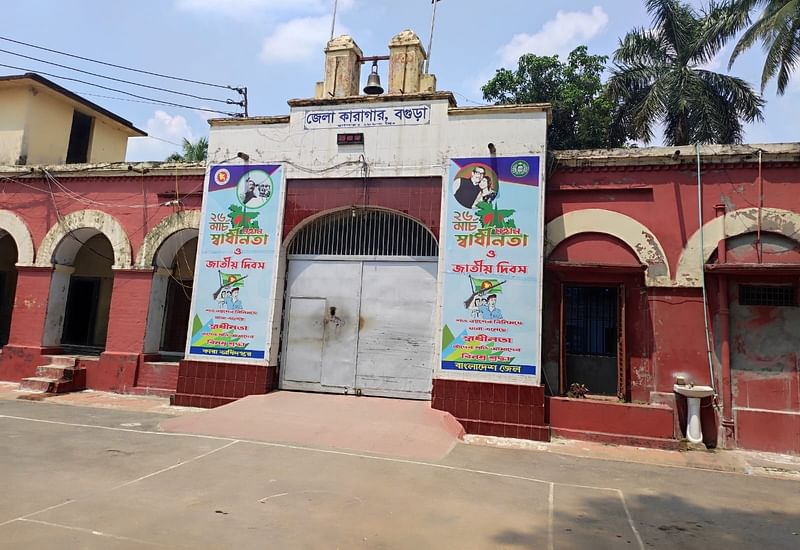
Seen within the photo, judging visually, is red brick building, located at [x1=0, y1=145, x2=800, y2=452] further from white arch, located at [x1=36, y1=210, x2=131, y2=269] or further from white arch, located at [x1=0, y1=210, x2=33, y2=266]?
white arch, located at [x1=0, y1=210, x2=33, y2=266]

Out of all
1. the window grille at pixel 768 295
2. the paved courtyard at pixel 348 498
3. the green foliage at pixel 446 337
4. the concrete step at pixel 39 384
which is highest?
the window grille at pixel 768 295

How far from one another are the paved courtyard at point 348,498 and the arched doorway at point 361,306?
216 cm

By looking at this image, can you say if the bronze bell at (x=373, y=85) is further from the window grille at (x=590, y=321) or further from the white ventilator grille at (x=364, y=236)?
the window grille at (x=590, y=321)

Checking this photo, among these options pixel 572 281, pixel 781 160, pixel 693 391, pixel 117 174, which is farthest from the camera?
pixel 117 174

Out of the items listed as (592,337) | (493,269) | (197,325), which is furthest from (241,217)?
(592,337)

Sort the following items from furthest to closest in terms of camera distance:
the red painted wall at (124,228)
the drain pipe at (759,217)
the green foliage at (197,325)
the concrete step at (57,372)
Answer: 1. the red painted wall at (124,228)
2. the concrete step at (57,372)
3. the green foliage at (197,325)
4. the drain pipe at (759,217)

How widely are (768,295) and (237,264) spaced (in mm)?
8753

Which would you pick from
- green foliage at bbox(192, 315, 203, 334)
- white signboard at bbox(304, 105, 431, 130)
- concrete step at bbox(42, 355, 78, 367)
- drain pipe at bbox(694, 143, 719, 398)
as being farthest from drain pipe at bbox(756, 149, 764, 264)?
concrete step at bbox(42, 355, 78, 367)

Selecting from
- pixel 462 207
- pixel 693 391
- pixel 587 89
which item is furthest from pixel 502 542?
pixel 587 89

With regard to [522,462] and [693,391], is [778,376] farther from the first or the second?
[522,462]

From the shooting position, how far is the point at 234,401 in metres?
8.73

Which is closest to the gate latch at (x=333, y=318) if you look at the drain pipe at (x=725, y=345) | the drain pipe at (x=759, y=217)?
the drain pipe at (x=725, y=345)

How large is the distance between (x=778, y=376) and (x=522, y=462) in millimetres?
4315

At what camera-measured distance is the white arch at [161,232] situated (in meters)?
10.5
